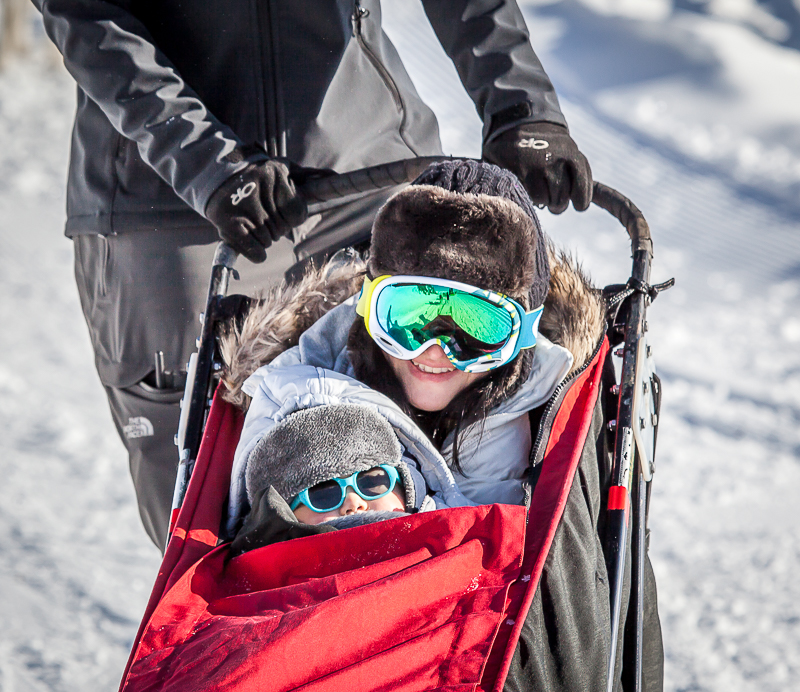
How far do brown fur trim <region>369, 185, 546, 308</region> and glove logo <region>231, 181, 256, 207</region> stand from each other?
341mm

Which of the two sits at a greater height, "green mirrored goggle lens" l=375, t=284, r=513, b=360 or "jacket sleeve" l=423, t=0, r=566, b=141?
"jacket sleeve" l=423, t=0, r=566, b=141

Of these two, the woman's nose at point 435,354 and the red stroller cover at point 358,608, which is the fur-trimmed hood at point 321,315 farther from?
the red stroller cover at point 358,608

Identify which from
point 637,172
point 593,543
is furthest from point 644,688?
point 637,172

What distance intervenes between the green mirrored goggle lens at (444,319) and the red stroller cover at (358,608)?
33cm

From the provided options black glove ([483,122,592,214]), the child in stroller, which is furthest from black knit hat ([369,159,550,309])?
the child in stroller

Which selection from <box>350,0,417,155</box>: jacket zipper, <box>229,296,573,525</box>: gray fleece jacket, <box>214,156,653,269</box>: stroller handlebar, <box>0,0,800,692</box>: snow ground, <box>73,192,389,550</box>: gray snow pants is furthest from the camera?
<box>0,0,800,692</box>: snow ground

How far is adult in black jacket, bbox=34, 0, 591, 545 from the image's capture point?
1684 millimetres

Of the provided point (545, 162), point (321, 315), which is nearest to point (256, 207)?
point (321, 315)

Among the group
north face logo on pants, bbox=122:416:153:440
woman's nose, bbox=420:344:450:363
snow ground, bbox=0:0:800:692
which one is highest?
woman's nose, bbox=420:344:450:363

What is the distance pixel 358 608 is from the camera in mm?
1041

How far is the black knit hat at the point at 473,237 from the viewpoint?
146 centimetres

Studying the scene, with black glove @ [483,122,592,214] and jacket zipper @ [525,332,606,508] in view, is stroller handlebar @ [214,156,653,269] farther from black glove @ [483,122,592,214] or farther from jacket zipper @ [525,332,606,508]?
jacket zipper @ [525,332,606,508]

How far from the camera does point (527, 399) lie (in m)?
1.56

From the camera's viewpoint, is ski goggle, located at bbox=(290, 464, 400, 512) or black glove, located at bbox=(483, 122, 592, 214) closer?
ski goggle, located at bbox=(290, 464, 400, 512)
